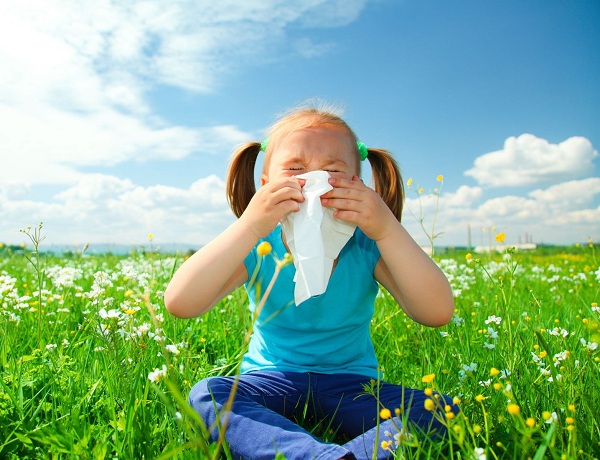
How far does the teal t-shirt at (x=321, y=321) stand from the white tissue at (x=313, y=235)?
0.78ft

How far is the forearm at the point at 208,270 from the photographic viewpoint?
2094mm

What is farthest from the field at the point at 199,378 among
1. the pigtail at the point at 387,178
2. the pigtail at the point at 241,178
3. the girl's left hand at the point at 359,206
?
the pigtail at the point at 241,178

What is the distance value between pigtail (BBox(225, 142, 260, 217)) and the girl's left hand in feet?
3.00

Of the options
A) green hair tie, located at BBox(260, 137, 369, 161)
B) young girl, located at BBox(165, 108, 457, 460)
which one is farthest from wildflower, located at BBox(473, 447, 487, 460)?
green hair tie, located at BBox(260, 137, 369, 161)

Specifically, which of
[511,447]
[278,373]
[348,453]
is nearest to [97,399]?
[278,373]

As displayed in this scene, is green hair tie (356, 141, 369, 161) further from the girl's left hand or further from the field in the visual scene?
the field

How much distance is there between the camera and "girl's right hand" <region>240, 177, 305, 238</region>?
208 centimetres

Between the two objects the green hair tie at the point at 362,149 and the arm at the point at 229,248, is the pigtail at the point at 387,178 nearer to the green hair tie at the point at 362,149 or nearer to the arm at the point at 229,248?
the green hair tie at the point at 362,149

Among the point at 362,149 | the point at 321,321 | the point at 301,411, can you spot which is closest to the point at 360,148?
the point at 362,149

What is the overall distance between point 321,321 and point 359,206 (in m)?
0.59

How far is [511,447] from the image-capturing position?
1.78 m

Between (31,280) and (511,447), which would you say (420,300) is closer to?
(511,447)

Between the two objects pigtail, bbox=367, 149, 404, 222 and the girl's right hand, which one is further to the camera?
pigtail, bbox=367, 149, 404, 222

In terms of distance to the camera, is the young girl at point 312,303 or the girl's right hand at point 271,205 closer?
the young girl at point 312,303
